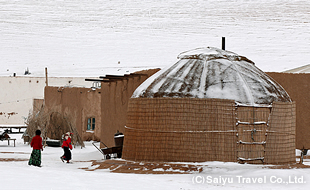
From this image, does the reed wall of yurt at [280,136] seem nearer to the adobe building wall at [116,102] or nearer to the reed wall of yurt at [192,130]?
the reed wall of yurt at [192,130]

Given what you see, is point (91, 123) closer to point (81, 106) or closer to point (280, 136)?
point (81, 106)

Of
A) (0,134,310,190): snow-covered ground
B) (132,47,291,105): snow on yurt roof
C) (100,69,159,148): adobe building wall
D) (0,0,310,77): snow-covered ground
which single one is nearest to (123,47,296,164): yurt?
(132,47,291,105): snow on yurt roof


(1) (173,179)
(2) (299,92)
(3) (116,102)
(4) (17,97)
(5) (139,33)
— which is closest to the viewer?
(1) (173,179)

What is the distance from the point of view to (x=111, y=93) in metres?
15.6

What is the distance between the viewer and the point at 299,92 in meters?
13.7

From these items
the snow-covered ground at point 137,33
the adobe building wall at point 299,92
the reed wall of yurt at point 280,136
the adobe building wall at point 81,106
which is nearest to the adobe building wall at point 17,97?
the snow-covered ground at point 137,33

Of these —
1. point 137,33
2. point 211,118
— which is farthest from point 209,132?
point 137,33

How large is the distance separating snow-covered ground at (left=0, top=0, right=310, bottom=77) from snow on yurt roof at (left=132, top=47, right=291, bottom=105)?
2635 centimetres

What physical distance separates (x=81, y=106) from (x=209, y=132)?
1148 cm

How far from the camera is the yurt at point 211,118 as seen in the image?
33.4 feet

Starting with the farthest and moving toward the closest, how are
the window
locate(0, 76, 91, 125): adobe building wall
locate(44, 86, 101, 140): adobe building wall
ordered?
locate(0, 76, 91, 125): adobe building wall → the window → locate(44, 86, 101, 140): adobe building wall

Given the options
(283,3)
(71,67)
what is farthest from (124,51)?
(283,3)

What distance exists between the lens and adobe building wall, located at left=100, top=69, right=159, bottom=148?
13.7 m

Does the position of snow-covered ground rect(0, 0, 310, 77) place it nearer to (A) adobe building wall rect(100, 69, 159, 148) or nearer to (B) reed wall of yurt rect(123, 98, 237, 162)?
(A) adobe building wall rect(100, 69, 159, 148)
